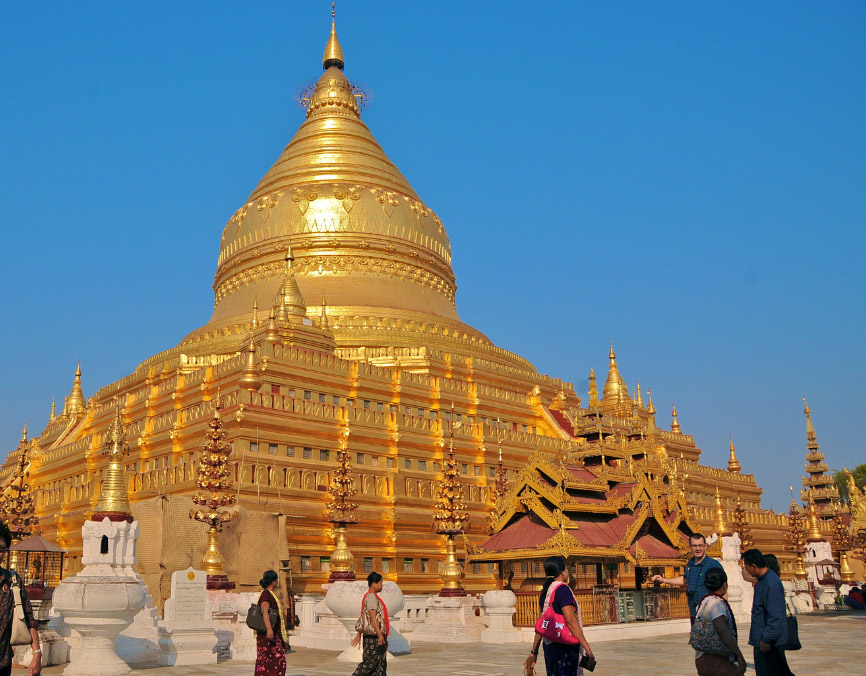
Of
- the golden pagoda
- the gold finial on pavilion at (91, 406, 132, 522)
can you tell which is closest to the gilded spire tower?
the golden pagoda

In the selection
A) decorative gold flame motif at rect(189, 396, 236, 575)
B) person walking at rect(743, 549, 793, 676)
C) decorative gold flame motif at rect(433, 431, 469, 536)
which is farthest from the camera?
decorative gold flame motif at rect(433, 431, 469, 536)

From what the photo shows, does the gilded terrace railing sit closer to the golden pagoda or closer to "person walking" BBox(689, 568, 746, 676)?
the golden pagoda

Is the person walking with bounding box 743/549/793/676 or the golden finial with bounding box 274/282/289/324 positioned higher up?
the golden finial with bounding box 274/282/289/324

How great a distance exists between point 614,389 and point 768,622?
39.8 m

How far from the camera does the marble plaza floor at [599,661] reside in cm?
1406

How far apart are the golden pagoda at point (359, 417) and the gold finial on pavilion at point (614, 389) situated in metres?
0.14

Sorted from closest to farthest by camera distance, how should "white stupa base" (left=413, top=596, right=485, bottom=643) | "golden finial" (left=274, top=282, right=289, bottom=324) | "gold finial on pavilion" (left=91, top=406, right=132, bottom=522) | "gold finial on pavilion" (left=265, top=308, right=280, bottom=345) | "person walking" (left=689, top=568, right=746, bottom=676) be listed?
"person walking" (left=689, top=568, right=746, bottom=676), "gold finial on pavilion" (left=91, top=406, right=132, bottom=522), "white stupa base" (left=413, top=596, right=485, bottom=643), "gold finial on pavilion" (left=265, top=308, right=280, bottom=345), "golden finial" (left=274, top=282, right=289, bottom=324)

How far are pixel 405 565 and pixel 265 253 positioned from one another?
20.3 meters

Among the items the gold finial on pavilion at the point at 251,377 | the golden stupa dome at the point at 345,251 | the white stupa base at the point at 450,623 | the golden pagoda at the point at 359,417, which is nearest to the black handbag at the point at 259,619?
the golden pagoda at the point at 359,417

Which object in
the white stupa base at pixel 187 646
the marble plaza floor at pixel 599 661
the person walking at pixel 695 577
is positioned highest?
the person walking at pixel 695 577

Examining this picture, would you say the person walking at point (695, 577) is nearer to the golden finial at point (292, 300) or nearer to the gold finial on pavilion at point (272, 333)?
the gold finial on pavilion at point (272, 333)

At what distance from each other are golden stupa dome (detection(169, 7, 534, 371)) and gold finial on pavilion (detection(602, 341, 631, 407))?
242 inches

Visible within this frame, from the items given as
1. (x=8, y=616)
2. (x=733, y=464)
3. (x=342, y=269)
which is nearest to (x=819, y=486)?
(x=733, y=464)

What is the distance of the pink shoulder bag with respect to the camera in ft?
27.5
